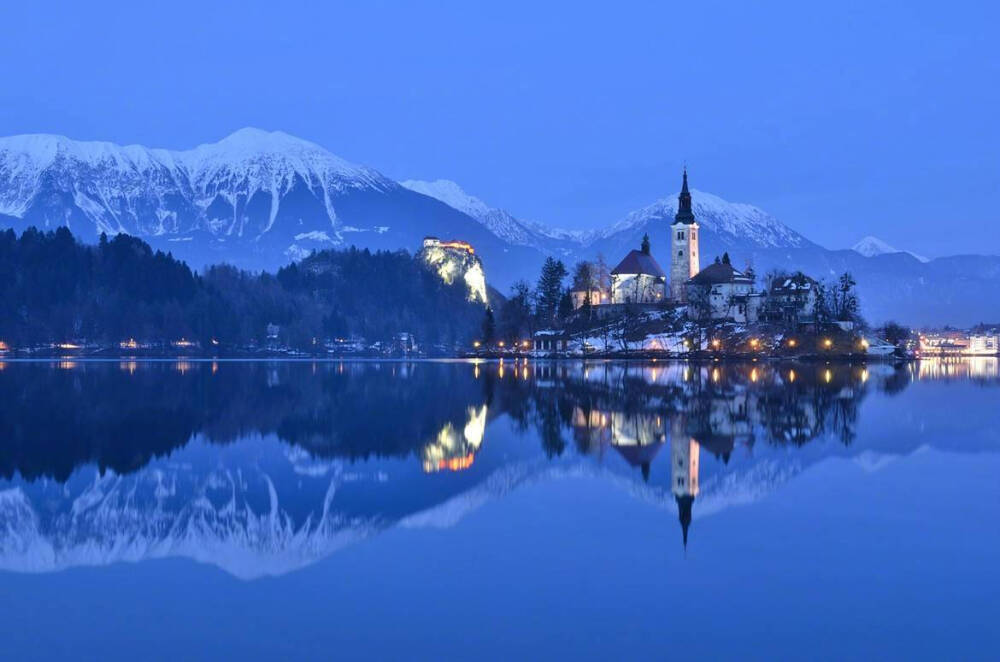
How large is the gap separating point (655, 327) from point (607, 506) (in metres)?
124

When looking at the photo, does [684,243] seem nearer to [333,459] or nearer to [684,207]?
[684,207]

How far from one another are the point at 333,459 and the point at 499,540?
482 inches

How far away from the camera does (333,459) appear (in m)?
29.7

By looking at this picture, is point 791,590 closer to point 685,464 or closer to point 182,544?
point 182,544

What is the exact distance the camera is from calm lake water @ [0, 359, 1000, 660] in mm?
12820

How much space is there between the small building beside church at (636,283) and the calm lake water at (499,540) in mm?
116265

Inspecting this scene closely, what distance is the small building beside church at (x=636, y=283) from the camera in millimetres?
155875

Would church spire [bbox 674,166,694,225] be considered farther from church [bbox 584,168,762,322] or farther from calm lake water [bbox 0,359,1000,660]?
calm lake water [bbox 0,359,1000,660]

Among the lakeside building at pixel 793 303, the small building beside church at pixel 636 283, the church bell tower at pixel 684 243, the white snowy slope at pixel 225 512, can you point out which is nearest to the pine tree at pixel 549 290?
the small building beside church at pixel 636 283

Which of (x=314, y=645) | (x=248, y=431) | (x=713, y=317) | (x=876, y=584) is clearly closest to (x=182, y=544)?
(x=314, y=645)

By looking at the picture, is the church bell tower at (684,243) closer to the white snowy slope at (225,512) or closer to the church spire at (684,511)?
the white snowy slope at (225,512)

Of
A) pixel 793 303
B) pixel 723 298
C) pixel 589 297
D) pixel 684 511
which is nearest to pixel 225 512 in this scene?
pixel 684 511

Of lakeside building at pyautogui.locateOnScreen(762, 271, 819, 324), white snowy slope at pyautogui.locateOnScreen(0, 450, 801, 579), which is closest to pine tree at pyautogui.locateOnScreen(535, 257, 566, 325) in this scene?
lakeside building at pyautogui.locateOnScreen(762, 271, 819, 324)

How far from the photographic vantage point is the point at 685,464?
91.6 feet
